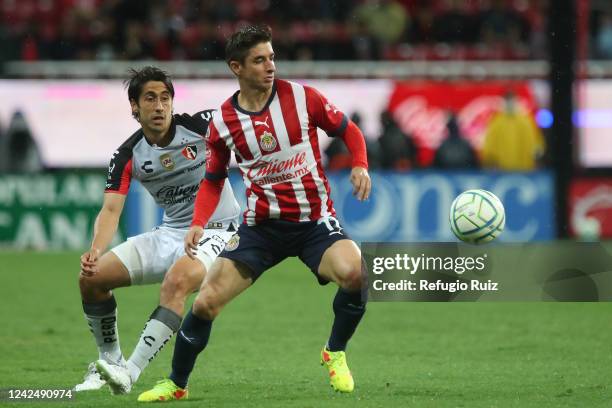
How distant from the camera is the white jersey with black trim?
7.34 metres

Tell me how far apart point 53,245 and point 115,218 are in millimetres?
9173

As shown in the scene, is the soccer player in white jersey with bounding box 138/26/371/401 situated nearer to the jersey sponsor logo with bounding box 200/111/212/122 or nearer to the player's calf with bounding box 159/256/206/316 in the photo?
the player's calf with bounding box 159/256/206/316

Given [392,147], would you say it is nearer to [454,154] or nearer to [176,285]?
[454,154]

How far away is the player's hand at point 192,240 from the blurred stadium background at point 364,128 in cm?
268

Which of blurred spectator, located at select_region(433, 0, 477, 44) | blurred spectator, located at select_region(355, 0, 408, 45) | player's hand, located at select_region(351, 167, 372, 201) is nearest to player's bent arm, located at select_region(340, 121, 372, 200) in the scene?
player's hand, located at select_region(351, 167, 372, 201)

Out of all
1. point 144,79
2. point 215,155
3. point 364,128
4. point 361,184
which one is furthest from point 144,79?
point 364,128

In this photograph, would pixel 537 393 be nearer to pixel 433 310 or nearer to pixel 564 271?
pixel 433 310

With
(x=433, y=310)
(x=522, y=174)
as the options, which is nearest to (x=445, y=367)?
(x=433, y=310)

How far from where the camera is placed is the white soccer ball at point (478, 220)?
25.2ft

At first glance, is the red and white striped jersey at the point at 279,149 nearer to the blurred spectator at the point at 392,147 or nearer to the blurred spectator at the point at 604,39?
the blurred spectator at the point at 392,147

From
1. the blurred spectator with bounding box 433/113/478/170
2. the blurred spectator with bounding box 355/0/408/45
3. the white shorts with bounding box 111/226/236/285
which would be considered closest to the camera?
the white shorts with bounding box 111/226/236/285

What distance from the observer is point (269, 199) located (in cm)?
684

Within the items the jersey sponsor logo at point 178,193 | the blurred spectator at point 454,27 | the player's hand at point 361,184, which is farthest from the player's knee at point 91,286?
the blurred spectator at point 454,27

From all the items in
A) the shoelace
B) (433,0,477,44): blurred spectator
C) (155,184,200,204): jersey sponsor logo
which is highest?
(433,0,477,44): blurred spectator
